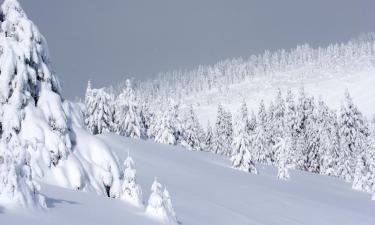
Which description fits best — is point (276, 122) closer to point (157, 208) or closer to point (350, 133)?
point (350, 133)

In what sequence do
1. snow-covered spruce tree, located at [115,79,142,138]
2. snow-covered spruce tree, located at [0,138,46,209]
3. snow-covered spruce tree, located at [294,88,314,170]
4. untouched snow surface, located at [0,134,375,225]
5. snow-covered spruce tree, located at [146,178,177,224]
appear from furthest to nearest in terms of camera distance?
snow-covered spruce tree, located at [294,88,314,170], snow-covered spruce tree, located at [115,79,142,138], snow-covered spruce tree, located at [146,178,177,224], untouched snow surface, located at [0,134,375,225], snow-covered spruce tree, located at [0,138,46,209]

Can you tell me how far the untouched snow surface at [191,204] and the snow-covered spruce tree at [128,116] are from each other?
3045cm

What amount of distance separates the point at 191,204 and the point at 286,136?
59.6 metres

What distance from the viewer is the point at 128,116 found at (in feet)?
219

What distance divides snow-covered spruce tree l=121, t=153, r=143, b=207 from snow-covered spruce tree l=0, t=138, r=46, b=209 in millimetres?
3898

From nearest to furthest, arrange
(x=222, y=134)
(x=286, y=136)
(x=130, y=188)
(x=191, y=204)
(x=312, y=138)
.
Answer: (x=130, y=188) < (x=191, y=204) < (x=286, y=136) < (x=312, y=138) < (x=222, y=134)

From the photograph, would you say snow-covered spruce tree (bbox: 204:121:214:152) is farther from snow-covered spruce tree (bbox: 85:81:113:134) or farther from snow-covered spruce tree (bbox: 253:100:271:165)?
Result: snow-covered spruce tree (bbox: 85:81:113:134)

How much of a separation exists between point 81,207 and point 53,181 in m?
2.98

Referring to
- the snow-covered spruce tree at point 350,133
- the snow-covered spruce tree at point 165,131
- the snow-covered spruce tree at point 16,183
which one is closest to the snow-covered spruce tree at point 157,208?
the snow-covered spruce tree at point 16,183

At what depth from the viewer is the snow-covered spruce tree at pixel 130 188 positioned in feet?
44.1

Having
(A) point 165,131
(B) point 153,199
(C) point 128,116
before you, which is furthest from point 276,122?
(B) point 153,199

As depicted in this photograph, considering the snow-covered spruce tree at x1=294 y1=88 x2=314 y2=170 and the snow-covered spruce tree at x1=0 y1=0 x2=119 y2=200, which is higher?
the snow-covered spruce tree at x1=294 y1=88 x2=314 y2=170

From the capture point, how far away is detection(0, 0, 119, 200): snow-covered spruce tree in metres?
13.9

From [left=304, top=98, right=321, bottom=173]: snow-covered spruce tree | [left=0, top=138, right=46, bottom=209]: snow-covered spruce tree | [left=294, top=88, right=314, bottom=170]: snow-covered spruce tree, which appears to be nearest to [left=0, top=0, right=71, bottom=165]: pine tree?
[left=0, top=138, right=46, bottom=209]: snow-covered spruce tree
